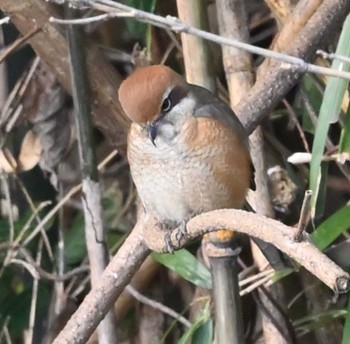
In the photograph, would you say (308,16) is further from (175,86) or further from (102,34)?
(102,34)

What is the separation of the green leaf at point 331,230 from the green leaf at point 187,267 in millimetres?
221

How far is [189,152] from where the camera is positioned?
1.22m

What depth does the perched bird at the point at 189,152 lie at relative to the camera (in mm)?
1204

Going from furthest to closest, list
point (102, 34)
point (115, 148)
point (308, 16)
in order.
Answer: point (102, 34) → point (115, 148) → point (308, 16)

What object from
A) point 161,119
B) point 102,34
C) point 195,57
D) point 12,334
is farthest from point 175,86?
point 12,334

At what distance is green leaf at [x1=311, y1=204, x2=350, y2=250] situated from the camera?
1.34m

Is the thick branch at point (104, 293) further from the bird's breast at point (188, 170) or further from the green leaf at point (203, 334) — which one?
the green leaf at point (203, 334)

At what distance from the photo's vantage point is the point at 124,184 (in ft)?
6.03

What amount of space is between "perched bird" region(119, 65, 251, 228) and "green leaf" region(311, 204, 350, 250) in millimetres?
152

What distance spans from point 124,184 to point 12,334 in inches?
15.3

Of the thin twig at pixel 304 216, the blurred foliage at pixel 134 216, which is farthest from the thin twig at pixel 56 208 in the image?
the thin twig at pixel 304 216

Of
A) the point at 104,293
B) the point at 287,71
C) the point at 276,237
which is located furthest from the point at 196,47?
the point at 276,237

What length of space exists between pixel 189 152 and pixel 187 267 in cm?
32

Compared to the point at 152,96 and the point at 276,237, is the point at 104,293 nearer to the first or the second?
the point at 152,96
